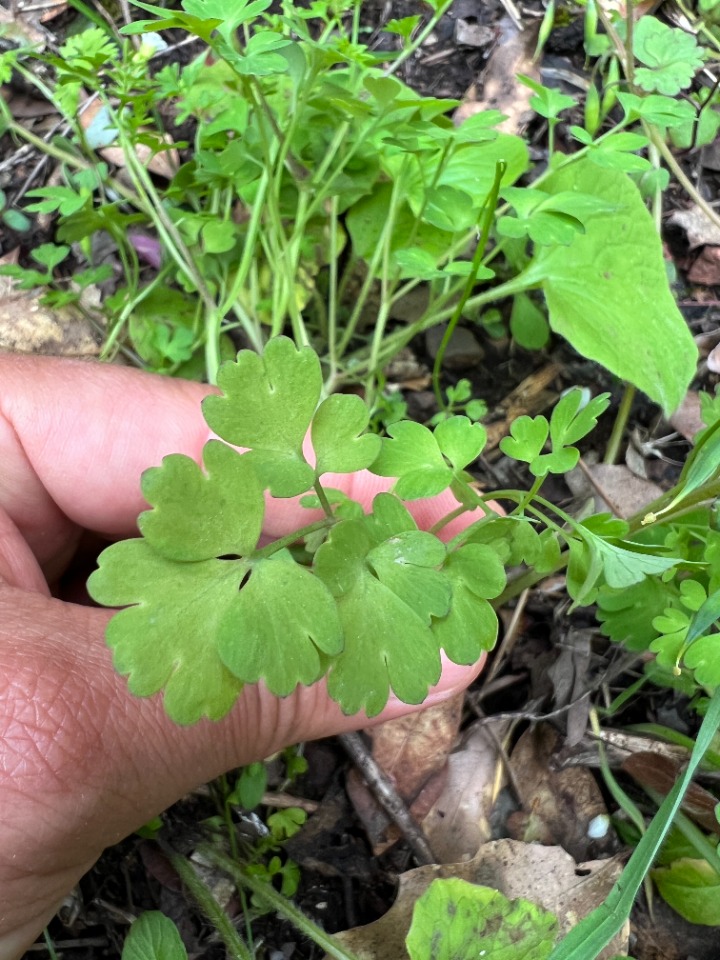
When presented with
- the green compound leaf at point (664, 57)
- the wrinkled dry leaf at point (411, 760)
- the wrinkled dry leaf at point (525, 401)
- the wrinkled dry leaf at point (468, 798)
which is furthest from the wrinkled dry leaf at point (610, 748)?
the green compound leaf at point (664, 57)

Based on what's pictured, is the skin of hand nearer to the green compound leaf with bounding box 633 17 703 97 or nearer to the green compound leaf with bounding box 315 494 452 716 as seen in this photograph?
the green compound leaf with bounding box 315 494 452 716

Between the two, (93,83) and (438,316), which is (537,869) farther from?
(93,83)

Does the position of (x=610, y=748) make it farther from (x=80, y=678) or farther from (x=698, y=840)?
(x=80, y=678)

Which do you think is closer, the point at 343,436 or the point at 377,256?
the point at 343,436

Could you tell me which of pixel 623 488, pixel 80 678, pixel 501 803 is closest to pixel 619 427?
pixel 623 488

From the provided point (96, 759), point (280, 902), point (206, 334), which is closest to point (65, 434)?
A: point (206, 334)

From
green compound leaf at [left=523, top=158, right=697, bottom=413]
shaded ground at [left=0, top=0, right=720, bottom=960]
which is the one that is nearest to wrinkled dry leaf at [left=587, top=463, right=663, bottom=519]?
shaded ground at [left=0, top=0, right=720, bottom=960]
